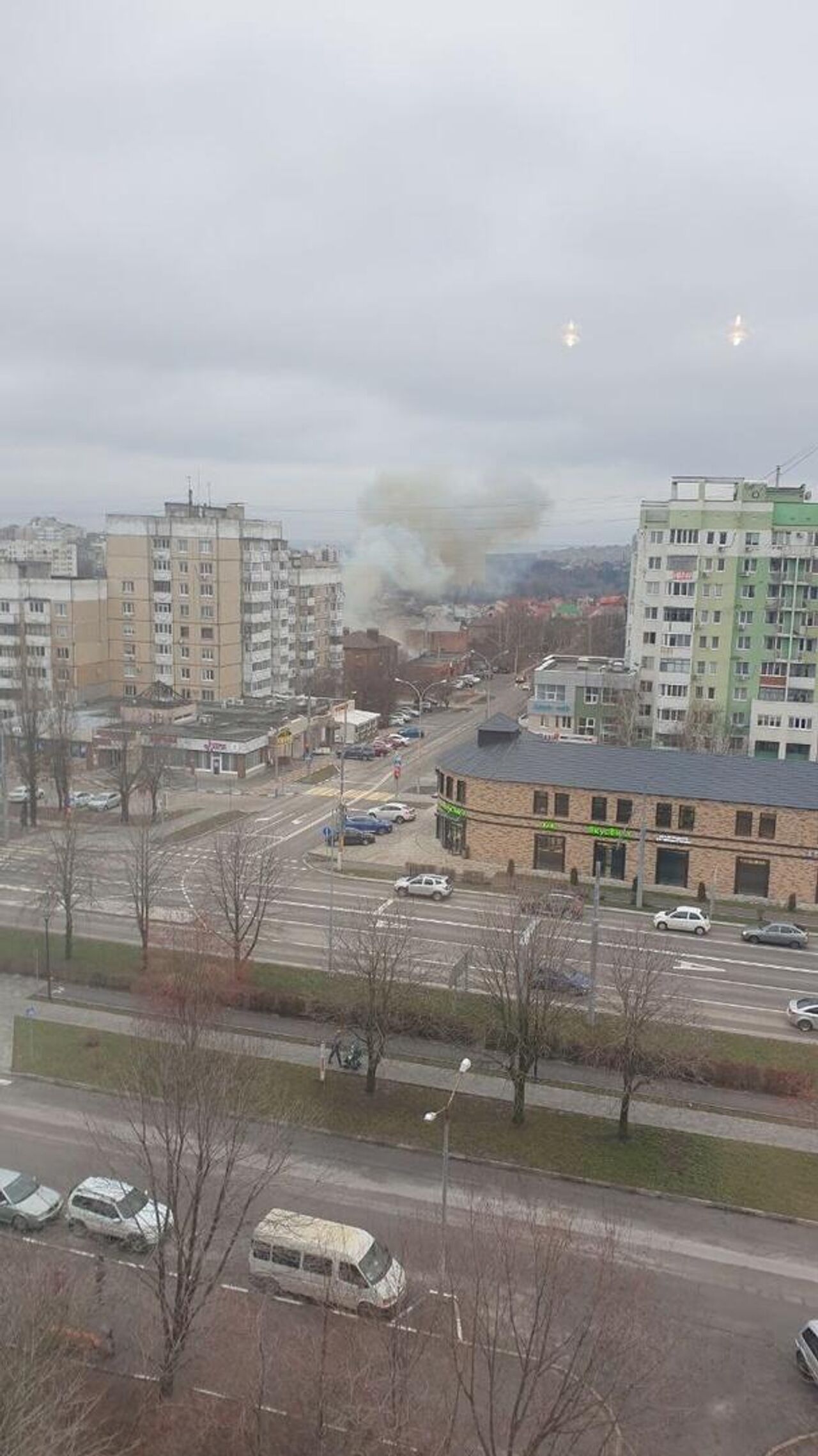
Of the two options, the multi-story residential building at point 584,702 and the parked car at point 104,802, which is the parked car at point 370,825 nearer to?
the parked car at point 104,802

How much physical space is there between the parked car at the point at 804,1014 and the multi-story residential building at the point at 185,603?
2047 inches

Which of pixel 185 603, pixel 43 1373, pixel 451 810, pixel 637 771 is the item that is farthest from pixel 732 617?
pixel 43 1373

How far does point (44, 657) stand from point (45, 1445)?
216 ft

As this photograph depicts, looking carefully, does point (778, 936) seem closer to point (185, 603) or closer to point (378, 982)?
point (378, 982)

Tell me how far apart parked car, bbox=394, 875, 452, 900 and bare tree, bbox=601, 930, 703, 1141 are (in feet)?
41.9

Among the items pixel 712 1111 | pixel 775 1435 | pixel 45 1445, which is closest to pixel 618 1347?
pixel 775 1435

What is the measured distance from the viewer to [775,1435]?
1393 cm

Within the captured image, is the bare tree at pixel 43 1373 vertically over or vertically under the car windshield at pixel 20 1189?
over

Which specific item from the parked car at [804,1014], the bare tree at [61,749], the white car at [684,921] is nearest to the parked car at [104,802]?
the bare tree at [61,749]

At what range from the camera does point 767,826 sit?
126ft

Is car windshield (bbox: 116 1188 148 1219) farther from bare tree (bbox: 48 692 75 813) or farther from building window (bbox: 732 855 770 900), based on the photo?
bare tree (bbox: 48 692 75 813)

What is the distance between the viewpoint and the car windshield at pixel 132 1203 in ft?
57.8

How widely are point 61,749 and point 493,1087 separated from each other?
108 feet

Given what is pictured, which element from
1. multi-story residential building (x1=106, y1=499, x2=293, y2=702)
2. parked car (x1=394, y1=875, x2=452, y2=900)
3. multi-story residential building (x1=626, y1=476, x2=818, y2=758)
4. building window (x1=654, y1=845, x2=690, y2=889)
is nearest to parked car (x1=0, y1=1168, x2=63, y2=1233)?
parked car (x1=394, y1=875, x2=452, y2=900)
